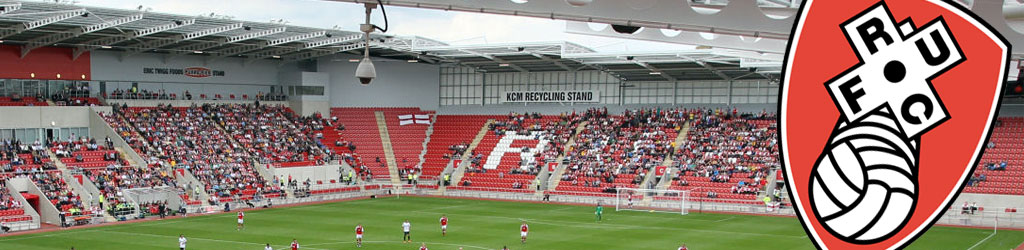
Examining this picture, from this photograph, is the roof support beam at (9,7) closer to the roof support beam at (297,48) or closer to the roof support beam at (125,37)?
the roof support beam at (125,37)

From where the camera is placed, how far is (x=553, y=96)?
6888 cm

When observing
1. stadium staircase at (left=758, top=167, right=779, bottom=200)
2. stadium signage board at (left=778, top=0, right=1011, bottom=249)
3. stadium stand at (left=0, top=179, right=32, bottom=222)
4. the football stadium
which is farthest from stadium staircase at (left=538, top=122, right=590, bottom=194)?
stadium signage board at (left=778, top=0, right=1011, bottom=249)

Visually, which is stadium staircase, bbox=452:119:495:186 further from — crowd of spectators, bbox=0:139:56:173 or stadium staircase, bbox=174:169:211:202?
crowd of spectators, bbox=0:139:56:173

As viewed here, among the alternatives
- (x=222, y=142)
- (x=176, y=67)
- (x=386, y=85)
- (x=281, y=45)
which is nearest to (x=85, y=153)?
(x=222, y=142)

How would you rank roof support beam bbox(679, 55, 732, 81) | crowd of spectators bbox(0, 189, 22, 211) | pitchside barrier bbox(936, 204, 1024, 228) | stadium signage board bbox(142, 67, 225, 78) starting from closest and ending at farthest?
crowd of spectators bbox(0, 189, 22, 211) → pitchside barrier bbox(936, 204, 1024, 228) → roof support beam bbox(679, 55, 732, 81) → stadium signage board bbox(142, 67, 225, 78)

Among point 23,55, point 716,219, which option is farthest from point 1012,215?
point 23,55

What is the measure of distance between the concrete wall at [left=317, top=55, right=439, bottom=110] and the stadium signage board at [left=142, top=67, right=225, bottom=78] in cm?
811

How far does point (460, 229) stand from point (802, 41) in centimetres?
3868

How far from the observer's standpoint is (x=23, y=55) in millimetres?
53469

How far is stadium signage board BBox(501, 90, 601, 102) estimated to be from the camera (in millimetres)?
67812

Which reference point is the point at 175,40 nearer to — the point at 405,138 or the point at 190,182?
the point at 190,182

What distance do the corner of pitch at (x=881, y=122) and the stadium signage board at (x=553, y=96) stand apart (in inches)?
2559

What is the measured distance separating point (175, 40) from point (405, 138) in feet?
68.2

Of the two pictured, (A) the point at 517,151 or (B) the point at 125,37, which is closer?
(B) the point at 125,37
